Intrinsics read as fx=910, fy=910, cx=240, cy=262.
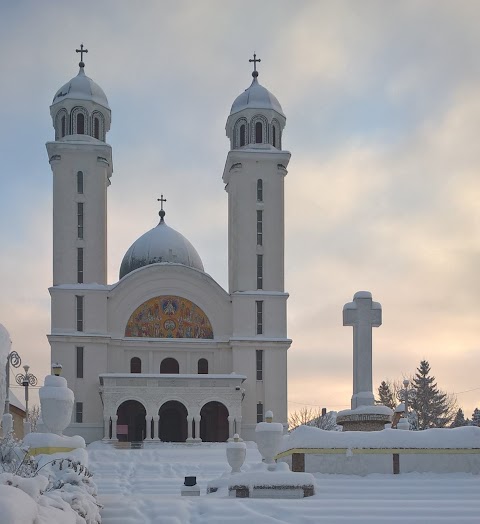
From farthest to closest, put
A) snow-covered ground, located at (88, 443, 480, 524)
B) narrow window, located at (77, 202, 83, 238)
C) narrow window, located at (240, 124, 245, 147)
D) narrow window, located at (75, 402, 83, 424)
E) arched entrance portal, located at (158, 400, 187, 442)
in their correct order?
narrow window, located at (240, 124, 245, 147) → narrow window, located at (77, 202, 83, 238) → arched entrance portal, located at (158, 400, 187, 442) → narrow window, located at (75, 402, 83, 424) → snow-covered ground, located at (88, 443, 480, 524)

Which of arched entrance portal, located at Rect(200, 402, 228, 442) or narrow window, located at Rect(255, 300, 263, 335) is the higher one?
narrow window, located at Rect(255, 300, 263, 335)

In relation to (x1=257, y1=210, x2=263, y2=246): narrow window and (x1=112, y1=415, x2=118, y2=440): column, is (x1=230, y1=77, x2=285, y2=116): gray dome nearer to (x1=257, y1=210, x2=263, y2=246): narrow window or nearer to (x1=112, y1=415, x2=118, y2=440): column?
(x1=257, y1=210, x2=263, y2=246): narrow window

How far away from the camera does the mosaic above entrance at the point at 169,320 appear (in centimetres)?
4766

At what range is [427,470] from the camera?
17.9m

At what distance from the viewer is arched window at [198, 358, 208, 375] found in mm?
47781

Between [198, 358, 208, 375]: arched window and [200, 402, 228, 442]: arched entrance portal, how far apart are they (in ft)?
6.45

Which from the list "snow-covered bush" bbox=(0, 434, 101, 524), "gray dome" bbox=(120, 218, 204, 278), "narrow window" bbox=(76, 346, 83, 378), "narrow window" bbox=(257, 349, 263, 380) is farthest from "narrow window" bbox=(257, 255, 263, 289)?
"snow-covered bush" bbox=(0, 434, 101, 524)

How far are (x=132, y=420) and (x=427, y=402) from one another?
27.8 m

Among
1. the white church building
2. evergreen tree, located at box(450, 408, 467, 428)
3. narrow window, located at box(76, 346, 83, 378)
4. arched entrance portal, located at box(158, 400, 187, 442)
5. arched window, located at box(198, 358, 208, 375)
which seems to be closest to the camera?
the white church building

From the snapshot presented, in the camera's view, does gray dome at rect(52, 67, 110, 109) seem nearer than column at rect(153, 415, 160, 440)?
No

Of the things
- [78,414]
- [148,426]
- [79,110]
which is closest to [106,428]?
[148,426]

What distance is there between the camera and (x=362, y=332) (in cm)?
2556

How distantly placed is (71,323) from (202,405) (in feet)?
25.8

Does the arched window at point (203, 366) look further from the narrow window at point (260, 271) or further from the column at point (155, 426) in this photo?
the narrow window at point (260, 271)
